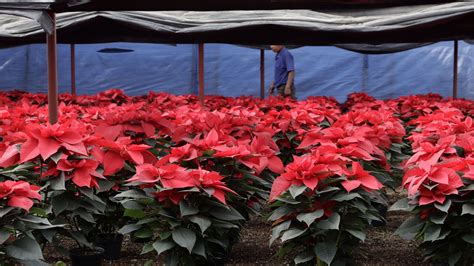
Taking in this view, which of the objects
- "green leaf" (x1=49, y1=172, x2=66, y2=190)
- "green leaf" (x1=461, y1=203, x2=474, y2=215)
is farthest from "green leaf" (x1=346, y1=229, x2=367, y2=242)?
"green leaf" (x1=49, y1=172, x2=66, y2=190)

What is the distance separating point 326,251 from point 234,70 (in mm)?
12088

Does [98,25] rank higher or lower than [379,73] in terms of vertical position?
higher

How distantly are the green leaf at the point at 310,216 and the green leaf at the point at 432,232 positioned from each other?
54cm

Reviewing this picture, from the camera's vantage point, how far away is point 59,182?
3088 millimetres

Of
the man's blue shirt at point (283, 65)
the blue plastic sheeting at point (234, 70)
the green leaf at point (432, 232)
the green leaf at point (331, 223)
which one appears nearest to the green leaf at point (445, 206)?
the green leaf at point (432, 232)

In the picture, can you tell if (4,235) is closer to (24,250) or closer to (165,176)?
(24,250)

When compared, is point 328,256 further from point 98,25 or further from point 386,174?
point 98,25

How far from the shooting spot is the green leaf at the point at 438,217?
3031mm

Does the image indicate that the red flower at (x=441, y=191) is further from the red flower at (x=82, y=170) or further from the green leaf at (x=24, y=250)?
the green leaf at (x=24, y=250)

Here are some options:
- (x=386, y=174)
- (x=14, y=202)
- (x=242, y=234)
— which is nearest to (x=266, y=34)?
(x=242, y=234)

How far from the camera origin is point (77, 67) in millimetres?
15086

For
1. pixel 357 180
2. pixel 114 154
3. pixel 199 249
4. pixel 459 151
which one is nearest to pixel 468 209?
pixel 357 180

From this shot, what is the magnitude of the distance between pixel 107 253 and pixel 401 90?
1151cm

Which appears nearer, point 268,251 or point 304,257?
point 304,257
